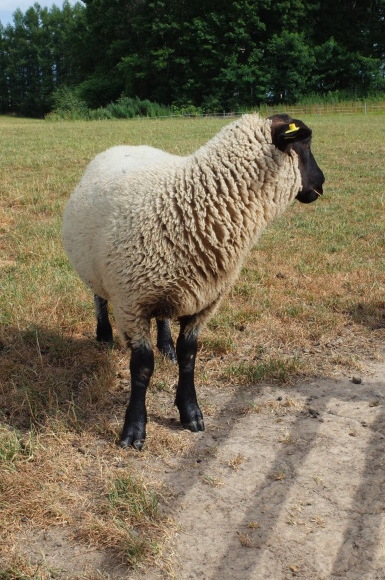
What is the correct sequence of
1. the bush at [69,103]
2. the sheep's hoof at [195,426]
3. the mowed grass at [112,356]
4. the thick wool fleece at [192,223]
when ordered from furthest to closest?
1. the bush at [69,103]
2. the sheep's hoof at [195,426]
3. the thick wool fleece at [192,223]
4. the mowed grass at [112,356]

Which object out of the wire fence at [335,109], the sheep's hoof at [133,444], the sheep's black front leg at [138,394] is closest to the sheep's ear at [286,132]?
the sheep's black front leg at [138,394]

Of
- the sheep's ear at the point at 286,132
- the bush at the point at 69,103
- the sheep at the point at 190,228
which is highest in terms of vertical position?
the sheep's ear at the point at 286,132

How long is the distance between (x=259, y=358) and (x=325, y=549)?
93.1 inches

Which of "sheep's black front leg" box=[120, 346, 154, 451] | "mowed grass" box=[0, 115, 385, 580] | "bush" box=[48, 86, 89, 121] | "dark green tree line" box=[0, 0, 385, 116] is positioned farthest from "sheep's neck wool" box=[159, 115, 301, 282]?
"dark green tree line" box=[0, 0, 385, 116]

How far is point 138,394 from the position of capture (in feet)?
13.1

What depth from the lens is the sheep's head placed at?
3.88m

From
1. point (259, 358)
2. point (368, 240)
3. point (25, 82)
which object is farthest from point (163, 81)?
point (259, 358)

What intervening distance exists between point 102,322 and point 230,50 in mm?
48444

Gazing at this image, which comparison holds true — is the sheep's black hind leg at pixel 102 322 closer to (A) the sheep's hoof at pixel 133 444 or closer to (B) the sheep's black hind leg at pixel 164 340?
(B) the sheep's black hind leg at pixel 164 340

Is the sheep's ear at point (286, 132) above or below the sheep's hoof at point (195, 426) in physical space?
above

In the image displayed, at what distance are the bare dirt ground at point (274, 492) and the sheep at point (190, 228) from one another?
39cm

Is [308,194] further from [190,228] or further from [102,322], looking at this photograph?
[102,322]

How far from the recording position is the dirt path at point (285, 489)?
9.50ft

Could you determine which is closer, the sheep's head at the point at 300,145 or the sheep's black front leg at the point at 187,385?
the sheep's head at the point at 300,145
